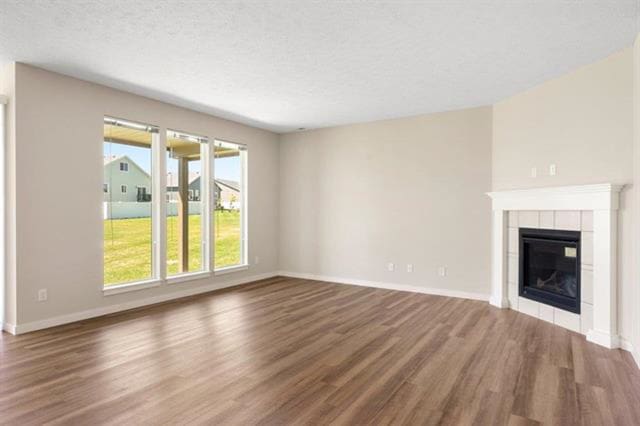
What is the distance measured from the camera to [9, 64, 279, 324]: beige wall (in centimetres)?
395

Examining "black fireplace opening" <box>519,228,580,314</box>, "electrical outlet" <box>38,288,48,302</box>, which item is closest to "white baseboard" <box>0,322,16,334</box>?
"electrical outlet" <box>38,288,48,302</box>

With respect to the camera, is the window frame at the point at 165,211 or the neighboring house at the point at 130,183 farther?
the window frame at the point at 165,211

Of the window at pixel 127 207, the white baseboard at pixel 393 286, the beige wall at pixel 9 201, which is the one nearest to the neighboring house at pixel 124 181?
the window at pixel 127 207

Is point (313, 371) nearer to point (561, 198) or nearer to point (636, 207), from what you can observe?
point (636, 207)

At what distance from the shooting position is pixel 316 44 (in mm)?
3445

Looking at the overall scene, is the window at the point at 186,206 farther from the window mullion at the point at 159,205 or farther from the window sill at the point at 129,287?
the window sill at the point at 129,287

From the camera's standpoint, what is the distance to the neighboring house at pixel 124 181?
188 inches

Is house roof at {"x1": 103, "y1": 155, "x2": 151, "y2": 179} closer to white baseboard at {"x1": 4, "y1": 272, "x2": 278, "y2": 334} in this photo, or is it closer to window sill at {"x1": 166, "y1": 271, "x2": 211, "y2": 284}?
window sill at {"x1": 166, "y1": 271, "x2": 211, "y2": 284}

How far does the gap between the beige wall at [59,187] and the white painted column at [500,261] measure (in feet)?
15.8

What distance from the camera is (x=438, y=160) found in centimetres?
583

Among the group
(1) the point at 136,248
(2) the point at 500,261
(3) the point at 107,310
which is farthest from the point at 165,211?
(2) the point at 500,261

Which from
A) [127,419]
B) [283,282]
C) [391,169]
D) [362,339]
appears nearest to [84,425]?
[127,419]

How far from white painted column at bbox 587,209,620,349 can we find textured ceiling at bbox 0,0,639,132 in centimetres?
168

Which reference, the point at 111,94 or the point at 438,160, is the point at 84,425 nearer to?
the point at 111,94
